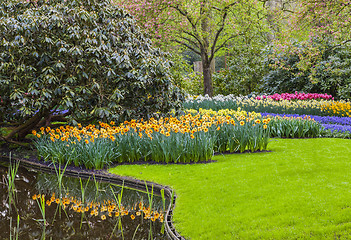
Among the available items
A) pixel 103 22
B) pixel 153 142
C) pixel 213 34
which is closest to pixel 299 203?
pixel 153 142

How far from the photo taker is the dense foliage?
20.9 feet

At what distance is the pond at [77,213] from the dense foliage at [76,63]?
1.88 meters

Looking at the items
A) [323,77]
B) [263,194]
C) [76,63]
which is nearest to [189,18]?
[323,77]

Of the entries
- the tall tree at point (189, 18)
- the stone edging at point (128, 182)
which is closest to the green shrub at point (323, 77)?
the tall tree at point (189, 18)

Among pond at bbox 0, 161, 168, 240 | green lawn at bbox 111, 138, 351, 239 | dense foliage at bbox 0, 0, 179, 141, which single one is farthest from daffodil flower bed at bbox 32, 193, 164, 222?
dense foliage at bbox 0, 0, 179, 141

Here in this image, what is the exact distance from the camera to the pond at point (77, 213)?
12.2 feet

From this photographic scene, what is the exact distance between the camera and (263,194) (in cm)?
432

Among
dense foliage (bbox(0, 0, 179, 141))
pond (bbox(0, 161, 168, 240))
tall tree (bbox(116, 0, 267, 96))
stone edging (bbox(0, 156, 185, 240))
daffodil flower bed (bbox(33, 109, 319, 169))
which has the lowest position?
pond (bbox(0, 161, 168, 240))

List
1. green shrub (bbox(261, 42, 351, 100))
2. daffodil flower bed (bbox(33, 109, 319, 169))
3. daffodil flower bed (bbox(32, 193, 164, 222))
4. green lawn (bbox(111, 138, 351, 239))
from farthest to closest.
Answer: green shrub (bbox(261, 42, 351, 100)) → daffodil flower bed (bbox(33, 109, 319, 169)) → daffodil flower bed (bbox(32, 193, 164, 222)) → green lawn (bbox(111, 138, 351, 239))

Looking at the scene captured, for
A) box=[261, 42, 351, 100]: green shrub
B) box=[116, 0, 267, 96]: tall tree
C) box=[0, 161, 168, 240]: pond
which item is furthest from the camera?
box=[261, 42, 351, 100]: green shrub

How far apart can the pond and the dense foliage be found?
1.88m

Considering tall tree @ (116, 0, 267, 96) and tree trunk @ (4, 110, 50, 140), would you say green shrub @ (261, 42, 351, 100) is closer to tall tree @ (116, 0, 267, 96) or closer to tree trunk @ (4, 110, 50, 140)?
tall tree @ (116, 0, 267, 96)

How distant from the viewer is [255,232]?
3.38 metres

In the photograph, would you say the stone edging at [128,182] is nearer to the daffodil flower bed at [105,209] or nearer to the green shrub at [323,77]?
the daffodil flower bed at [105,209]
